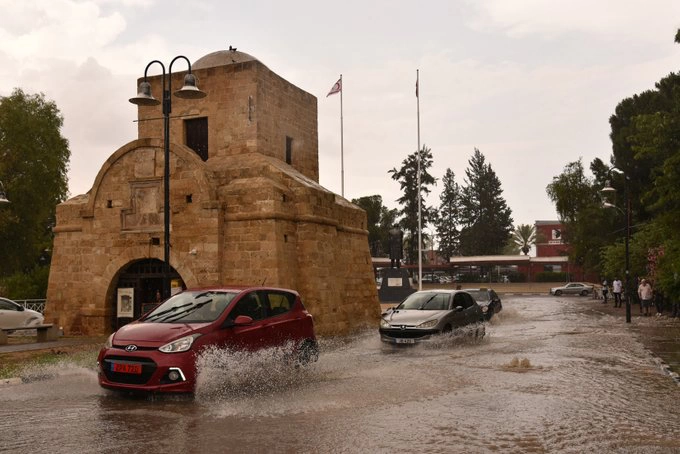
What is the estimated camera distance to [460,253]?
9506 cm

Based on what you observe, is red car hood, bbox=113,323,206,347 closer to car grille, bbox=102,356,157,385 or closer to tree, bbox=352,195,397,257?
car grille, bbox=102,356,157,385

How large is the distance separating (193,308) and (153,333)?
1.37 meters

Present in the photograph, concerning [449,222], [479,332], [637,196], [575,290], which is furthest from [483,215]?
[479,332]

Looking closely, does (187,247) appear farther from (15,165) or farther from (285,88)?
(15,165)

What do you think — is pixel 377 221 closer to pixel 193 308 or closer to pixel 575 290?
pixel 575 290

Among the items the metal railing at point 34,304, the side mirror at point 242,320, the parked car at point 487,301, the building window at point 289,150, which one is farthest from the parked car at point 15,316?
the parked car at point 487,301

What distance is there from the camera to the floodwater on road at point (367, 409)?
6883 mm

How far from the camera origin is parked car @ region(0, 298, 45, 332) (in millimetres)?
21594

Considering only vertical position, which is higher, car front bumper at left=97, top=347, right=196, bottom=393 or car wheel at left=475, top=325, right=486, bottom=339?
car front bumper at left=97, top=347, right=196, bottom=393

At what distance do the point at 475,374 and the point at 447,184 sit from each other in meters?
89.8

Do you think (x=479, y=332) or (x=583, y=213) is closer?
(x=479, y=332)

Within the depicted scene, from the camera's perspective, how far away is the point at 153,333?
9.48 metres

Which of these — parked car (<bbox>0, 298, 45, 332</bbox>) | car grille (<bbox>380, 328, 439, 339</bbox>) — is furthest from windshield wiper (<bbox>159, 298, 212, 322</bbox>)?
parked car (<bbox>0, 298, 45, 332</bbox>)

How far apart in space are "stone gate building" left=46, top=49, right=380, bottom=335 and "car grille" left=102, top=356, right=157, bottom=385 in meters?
9.76
